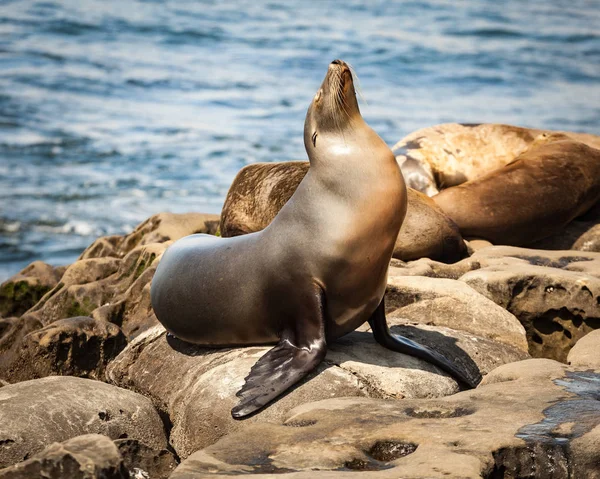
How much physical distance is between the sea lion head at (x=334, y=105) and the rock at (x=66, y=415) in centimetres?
160

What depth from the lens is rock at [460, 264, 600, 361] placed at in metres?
6.20

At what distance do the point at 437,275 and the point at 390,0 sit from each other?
2652 cm

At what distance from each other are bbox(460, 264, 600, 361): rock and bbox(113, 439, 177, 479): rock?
2.73 m

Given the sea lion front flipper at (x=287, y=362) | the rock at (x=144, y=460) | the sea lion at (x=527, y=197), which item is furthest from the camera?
the sea lion at (x=527, y=197)

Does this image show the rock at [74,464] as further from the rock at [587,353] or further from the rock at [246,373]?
the rock at [587,353]

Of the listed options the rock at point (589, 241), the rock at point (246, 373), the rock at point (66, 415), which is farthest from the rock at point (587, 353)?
the rock at point (589, 241)

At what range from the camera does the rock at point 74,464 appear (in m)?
3.49

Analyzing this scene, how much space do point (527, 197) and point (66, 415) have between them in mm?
5010

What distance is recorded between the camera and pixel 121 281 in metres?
7.85

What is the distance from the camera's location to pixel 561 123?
18469mm

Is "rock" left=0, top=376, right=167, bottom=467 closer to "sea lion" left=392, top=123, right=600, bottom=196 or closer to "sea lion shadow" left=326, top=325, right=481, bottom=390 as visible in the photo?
"sea lion shadow" left=326, top=325, right=481, bottom=390

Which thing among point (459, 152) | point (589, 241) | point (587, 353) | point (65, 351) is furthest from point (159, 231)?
point (587, 353)

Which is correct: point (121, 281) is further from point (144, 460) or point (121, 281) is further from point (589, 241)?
point (589, 241)

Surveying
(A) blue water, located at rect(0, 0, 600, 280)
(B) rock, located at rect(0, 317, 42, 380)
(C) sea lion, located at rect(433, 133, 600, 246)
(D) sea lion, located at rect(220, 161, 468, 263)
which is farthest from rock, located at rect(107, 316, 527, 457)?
(A) blue water, located at rect(0, 0, 600, 280)
